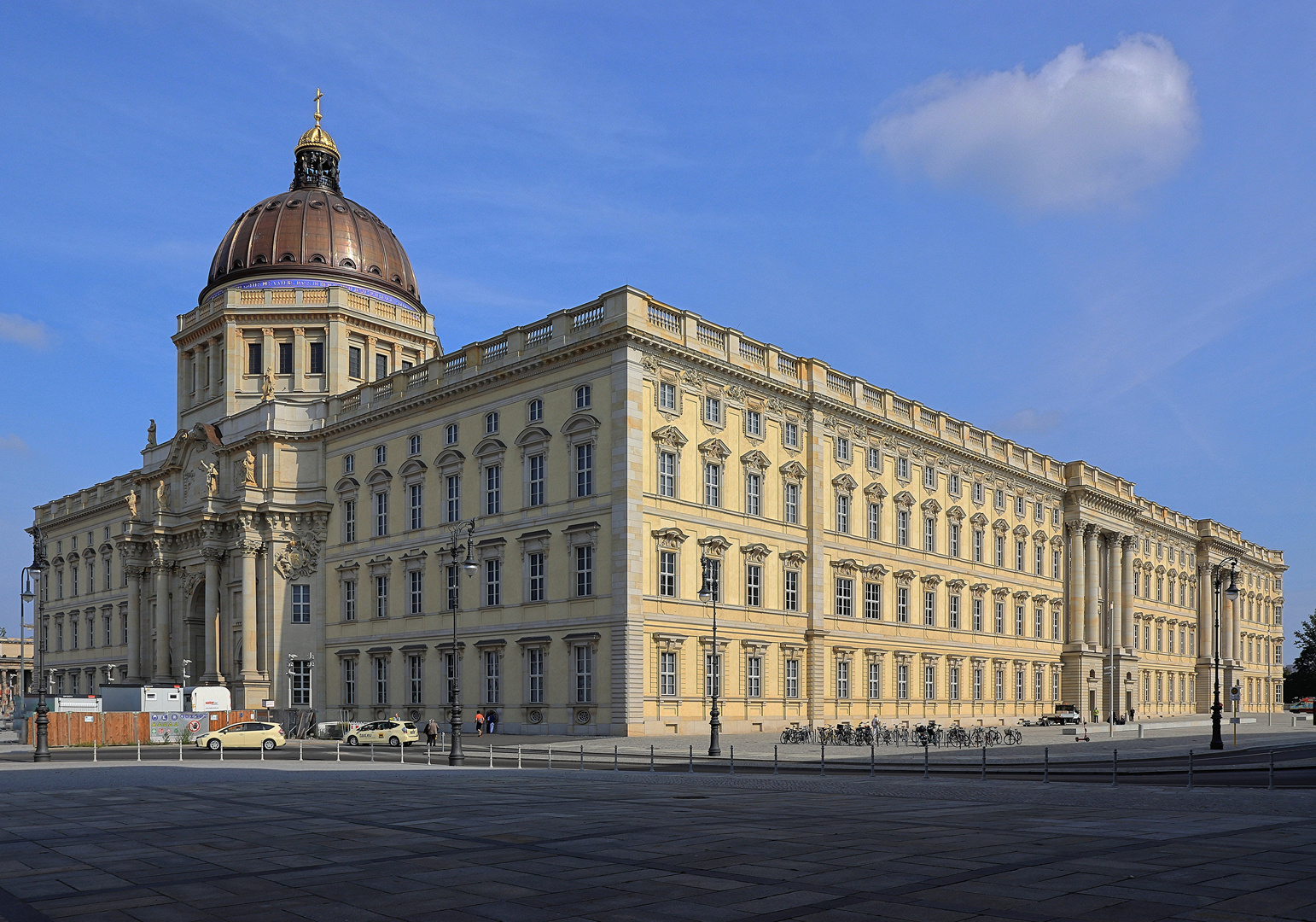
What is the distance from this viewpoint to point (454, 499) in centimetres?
6191

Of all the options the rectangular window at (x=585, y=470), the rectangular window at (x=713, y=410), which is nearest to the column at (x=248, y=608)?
the rectangular window at (x=585, y=470)

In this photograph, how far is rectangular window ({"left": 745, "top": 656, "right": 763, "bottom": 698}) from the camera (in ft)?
191

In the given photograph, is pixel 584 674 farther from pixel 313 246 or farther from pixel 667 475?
pixel 313 246

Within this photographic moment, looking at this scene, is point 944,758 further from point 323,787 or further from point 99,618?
point 99,618

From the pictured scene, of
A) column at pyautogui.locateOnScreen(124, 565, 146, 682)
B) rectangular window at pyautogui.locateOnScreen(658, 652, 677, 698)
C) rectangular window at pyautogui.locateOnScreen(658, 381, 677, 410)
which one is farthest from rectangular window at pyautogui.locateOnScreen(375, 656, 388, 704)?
column at pyautogui.locateOnScreen(124, 565, 146, 682)

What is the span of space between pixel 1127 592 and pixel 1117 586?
53.5 inches

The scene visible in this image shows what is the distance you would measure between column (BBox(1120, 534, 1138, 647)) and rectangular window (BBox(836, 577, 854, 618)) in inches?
1655

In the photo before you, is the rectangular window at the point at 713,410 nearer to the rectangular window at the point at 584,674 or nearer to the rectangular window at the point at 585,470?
the rectangular window at the point at 585,470

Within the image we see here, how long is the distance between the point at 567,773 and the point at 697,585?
912 inches

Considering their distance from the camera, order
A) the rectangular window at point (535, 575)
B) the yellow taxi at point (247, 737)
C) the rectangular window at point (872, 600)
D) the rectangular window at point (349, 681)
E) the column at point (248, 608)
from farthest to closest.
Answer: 1. the column at point (248, 608)
2. the rectangular window at point (349, 681)
3. the rectangular window at point (872, 600)
4. the rectangular window at point (535, 575)
5. the yellow taxi at point (247, 737)

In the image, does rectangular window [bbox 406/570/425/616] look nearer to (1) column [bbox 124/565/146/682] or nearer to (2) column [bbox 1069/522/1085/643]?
(1) column [bbox 124/565/146/682]

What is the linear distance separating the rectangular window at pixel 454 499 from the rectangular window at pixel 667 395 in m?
12.7

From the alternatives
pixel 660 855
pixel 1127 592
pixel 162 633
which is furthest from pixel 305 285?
pixel 660 855

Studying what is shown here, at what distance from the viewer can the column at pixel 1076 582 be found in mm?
91000
